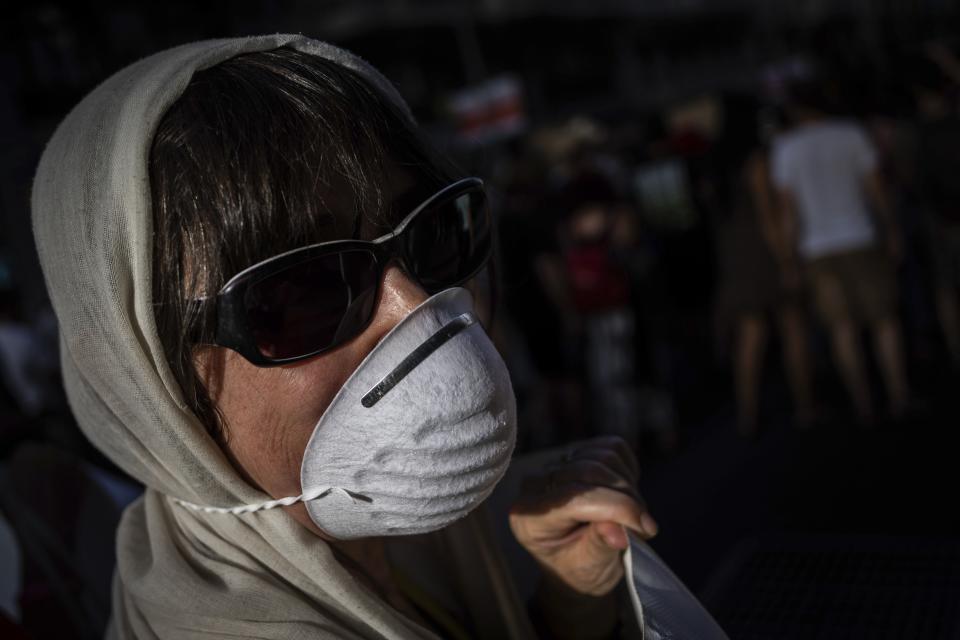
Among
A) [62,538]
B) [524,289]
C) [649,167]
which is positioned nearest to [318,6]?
[649,167]

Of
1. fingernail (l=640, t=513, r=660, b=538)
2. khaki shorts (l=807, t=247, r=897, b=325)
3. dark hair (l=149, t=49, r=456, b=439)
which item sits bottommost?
khaki shorts (l=807, t=247, r=897, b=325)

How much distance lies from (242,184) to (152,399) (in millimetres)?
286

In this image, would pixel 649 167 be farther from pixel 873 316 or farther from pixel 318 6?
pixel 318 6

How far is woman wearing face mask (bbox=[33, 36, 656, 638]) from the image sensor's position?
102cm

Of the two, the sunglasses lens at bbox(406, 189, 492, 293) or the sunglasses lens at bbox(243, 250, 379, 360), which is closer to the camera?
the sunglasses lens at bbox(243, 250, 379, 360)

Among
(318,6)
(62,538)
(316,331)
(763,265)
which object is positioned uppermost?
(318,6)

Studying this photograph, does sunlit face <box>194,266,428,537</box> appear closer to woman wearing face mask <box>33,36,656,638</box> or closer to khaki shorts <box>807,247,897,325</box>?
woman wearing face mask <box>33,36,656,638</box>

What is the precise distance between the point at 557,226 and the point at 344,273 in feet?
15.8

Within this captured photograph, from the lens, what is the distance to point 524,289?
219 inches

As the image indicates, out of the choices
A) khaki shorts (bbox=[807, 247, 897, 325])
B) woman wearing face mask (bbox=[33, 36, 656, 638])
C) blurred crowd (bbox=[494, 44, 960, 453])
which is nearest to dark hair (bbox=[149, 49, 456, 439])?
woman wearing face mask (bbox=[33, 36, 656, 638])

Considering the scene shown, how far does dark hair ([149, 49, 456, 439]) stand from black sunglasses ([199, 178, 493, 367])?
0.07ft

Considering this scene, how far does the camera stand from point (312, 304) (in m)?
1.05

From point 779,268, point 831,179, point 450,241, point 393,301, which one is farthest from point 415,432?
point 779,268

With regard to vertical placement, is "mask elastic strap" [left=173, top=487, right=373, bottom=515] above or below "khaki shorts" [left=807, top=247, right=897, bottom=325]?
above
